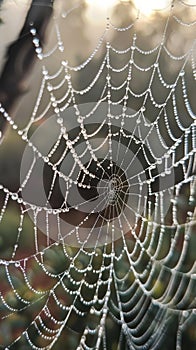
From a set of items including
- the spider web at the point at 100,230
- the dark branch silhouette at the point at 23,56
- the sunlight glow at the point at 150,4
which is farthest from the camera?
the sunlight glow at the point at 150,4

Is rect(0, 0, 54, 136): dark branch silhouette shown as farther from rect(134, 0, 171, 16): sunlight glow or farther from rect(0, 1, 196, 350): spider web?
rect(134, 0, 171, 16): sunlight glow

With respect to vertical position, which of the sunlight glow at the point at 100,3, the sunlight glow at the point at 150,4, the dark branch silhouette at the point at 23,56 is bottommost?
the dark branch silhouette at the point at 23,56

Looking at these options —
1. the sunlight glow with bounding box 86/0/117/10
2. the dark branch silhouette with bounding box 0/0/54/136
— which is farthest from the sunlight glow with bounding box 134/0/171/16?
the dark branch silhouette with bounding box 0/0/54/136

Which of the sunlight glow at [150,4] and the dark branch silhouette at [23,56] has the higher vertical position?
the sunlight glow at [150,4]

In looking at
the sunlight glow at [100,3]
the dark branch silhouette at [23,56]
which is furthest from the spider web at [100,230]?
the dark branch silhouette at [23,56]

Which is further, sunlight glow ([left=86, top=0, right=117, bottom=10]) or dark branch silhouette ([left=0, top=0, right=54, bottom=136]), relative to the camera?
sunlight glow ([left=86, top=0, right=117, bottom=10])

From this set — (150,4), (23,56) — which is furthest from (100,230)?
(23,56)

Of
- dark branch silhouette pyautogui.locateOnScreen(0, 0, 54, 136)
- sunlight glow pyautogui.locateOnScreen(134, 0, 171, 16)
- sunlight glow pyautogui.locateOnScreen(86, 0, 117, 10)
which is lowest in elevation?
dark branch silhouette pyautogui.locateOnScreen(0, 0, 54, 136)

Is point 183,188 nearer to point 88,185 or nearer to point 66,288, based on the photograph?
point 88,185

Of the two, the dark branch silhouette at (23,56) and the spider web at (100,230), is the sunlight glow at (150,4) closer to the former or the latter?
the spider web at (100,230)

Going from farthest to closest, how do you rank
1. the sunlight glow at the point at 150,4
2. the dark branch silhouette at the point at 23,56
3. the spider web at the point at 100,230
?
the sunlight glow at the point at 150,4 < the spider web at the point at 100,230 < the dark branch silhouette at the point at 23,56
